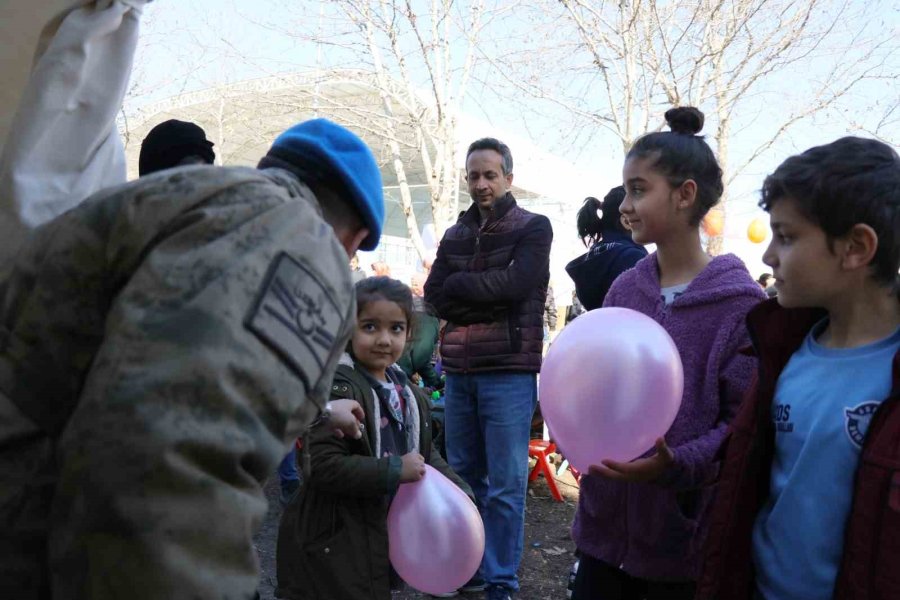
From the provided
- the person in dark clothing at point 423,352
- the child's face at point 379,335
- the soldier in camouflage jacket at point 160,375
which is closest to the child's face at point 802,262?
the soldier in camouflage jacket at point 160,375

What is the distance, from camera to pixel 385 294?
117 inches

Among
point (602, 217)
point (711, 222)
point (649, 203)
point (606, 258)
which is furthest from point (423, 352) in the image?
point (649, 203)

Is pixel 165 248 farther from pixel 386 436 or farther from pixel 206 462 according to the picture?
pixel 386 436

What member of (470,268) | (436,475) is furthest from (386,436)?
(470,268)

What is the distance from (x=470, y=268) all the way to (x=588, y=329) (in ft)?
6.41

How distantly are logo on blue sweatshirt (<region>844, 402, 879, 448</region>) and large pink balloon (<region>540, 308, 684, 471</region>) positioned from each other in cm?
51

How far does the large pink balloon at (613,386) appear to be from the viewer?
2.10m

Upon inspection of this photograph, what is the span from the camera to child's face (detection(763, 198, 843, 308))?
1.74m

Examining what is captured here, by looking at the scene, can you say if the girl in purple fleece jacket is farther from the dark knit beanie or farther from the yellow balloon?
the yellow balloon

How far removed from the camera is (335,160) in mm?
1233

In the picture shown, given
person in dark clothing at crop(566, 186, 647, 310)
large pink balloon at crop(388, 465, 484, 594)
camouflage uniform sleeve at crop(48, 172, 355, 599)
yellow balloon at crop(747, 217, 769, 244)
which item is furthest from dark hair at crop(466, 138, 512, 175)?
yellow balloon at crop(747, 217, 769, 244)

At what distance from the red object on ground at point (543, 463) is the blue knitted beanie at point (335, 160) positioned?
5.12 m

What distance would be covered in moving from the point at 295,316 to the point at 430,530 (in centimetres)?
188

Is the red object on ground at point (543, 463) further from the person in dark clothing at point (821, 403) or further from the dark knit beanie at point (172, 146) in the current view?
the person in dark clothing at point (821, 403)
